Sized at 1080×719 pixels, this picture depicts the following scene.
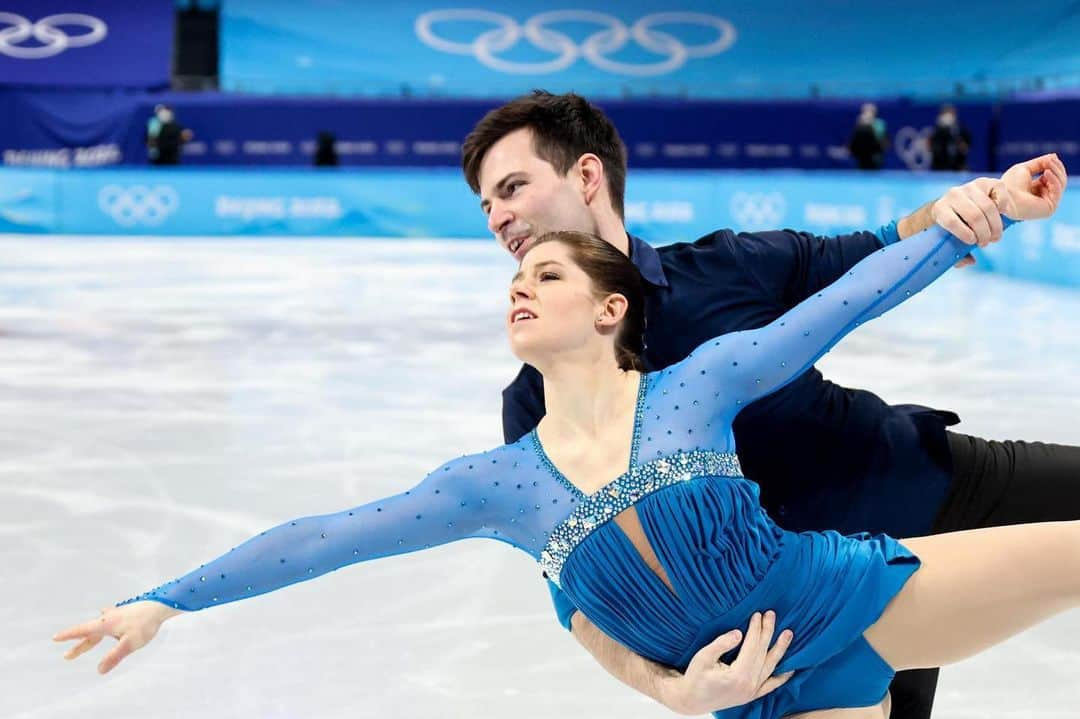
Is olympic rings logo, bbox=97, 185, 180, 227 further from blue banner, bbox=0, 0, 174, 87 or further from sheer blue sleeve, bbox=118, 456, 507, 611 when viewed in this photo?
sheer blue sleeve, bbox=118, 456, 507, 611

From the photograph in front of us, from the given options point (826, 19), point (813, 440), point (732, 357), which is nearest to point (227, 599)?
point (732, 357)

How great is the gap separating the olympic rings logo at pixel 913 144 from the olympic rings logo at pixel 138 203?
340 inches

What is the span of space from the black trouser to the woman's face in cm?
75

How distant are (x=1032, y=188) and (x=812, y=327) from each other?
0.38 metres

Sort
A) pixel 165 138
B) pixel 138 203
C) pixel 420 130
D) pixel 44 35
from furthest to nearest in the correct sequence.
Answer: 1. pixel 44 35
2. pixel 420 130
3. pixel 165 138
4. pixel 138 203

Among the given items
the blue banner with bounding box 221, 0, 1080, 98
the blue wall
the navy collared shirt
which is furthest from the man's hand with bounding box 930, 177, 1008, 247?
the blue banner with bounding box 221, 0, 1080, 98

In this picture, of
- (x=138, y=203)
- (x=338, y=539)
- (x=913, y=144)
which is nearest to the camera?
(x=338, y=539)

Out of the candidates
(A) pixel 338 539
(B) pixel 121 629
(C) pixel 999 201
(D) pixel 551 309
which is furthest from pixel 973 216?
(B) pixel 121 629

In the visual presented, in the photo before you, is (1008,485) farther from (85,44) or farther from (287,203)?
(85,44)

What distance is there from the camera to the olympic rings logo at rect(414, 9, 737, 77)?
18.7 m

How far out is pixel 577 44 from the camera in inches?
740

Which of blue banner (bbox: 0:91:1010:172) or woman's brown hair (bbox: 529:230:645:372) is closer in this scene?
woman's brown hair (bbox: 529:230:645:372)

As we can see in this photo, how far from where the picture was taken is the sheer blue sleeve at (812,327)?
1881 millimetres

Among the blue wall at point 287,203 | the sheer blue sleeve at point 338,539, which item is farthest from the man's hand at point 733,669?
the blue wall at point 287,203
